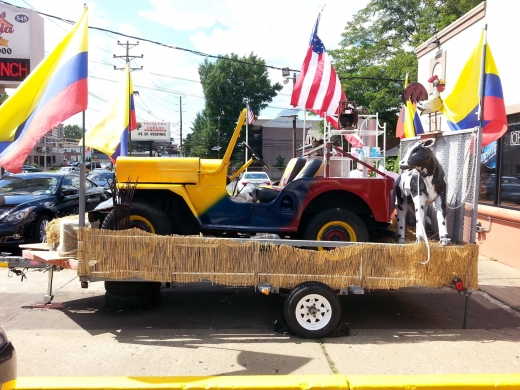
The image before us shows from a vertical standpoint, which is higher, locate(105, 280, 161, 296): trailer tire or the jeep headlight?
the jeep headlight

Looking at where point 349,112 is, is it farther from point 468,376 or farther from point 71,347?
point 71,347

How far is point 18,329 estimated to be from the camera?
493 cm

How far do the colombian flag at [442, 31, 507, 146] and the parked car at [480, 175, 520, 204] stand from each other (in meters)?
3.55

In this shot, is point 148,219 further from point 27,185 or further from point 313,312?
point 27,185

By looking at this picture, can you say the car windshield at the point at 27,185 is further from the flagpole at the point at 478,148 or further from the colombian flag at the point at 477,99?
the flagpole at the point at 478,148

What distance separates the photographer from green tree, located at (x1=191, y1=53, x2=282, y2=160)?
39594mm

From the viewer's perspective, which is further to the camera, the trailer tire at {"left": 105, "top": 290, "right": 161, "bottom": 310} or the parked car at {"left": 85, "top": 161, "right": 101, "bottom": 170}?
the parked car at {"left": 85, "top": 161, "right": 101, "bottom": 170}

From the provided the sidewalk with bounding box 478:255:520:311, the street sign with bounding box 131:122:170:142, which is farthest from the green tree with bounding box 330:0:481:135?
the street sign with bounding box 131:122:170:142

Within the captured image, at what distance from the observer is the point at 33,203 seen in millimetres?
8766

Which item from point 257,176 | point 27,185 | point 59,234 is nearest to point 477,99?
point 59,234

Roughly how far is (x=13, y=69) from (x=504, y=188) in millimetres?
12887

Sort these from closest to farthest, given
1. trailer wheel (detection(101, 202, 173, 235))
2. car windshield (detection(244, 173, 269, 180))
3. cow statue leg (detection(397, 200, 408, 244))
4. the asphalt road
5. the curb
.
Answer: the curb
the asphalt road
trailer wheel (detection(101, 202, 173, 235))
cow statue leg (detection(397, 200, 408, 244))
car windshield (detection(244, 173, 269, 180))

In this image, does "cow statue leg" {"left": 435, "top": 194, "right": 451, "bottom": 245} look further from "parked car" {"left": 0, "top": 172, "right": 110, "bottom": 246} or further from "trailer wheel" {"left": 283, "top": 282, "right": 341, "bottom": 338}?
"parked car" {"left": 0, "top": 172, "right": 110, "bottom": 246}

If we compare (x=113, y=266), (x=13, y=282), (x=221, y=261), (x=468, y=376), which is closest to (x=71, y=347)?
(x=113, y=266)
